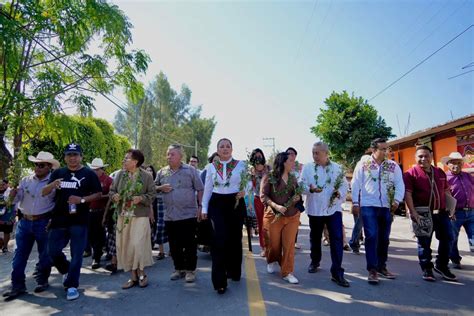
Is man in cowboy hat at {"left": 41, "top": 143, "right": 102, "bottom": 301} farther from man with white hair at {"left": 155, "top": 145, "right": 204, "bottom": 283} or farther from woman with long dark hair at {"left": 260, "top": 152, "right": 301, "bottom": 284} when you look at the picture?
woman with long dark hair at {"left": 260, "top": 152, "right": 301, "bottom": 284}

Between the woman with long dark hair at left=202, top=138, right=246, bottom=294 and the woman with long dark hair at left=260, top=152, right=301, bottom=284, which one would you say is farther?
the woman with long dark hair at left=260, top=152, right=301, bottom=284

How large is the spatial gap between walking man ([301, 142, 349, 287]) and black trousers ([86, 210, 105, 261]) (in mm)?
3829

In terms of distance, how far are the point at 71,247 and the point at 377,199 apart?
4.47 metres

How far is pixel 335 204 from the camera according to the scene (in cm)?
474

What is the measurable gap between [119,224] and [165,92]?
36.8m

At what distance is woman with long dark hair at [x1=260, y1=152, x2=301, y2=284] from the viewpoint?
459 cm

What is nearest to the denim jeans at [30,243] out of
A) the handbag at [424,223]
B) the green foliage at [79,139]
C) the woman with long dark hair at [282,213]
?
the green foliage at [79,139]

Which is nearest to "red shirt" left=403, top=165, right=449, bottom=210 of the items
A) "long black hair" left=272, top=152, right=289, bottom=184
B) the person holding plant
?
"long black hair" left=272, top=152, right=289, bottom=184

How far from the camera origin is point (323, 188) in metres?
4.81

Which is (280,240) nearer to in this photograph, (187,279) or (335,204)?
(335,204)

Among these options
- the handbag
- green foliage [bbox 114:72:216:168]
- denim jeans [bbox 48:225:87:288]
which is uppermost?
green foliage [bbox 114:72:216:168]

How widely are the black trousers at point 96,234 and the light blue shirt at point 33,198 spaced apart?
1.36m

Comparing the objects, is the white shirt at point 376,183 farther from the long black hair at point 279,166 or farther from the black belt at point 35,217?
the black belt at point 35,217

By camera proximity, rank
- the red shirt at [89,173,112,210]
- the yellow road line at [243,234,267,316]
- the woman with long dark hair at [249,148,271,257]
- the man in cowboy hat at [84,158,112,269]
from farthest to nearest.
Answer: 1. the woman with long dark hair at [249,148,271,257]
2. the red shirt at [89,173,112,210]
3. the man in cowboy hat at [84,158,112,269]
4. the yellow road line at [243,234,267,316]
